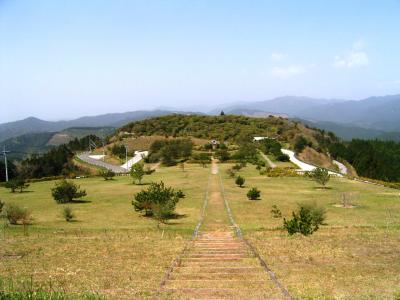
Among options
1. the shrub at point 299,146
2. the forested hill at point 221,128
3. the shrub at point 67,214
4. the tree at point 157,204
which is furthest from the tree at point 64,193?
the forested hill at point 221,128

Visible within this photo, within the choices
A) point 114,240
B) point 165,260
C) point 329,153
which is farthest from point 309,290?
point 329,153

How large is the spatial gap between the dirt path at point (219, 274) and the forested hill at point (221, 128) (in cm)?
9091

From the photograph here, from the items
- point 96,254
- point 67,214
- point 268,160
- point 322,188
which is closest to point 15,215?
point 67,214

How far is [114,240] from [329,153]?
105m

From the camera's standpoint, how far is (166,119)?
139 meters

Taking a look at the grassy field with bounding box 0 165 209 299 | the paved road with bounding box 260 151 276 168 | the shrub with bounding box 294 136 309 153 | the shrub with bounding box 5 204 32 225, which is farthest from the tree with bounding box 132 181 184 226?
the shrub with bounding box 294 136 309 153

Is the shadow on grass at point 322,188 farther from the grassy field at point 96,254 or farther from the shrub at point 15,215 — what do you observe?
the shrub at point 15,215

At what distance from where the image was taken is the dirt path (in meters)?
10.4

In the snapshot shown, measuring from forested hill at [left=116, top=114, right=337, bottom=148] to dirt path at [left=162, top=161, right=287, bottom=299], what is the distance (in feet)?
298

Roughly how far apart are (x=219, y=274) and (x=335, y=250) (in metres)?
5.59

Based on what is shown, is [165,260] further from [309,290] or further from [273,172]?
[273,172]

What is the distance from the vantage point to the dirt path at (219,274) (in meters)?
10.4

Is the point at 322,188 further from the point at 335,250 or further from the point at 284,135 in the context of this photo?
the point at 284,135

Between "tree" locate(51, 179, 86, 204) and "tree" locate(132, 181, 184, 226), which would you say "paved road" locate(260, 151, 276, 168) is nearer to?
"tree" locate(51, 179, 86, 204)
